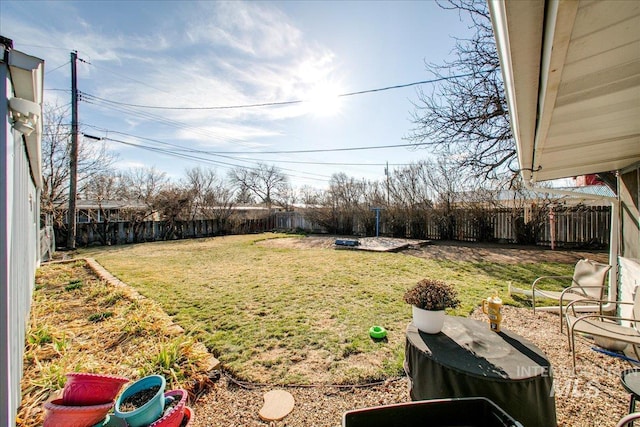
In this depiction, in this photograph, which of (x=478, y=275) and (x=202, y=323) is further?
(x=478, y=275)

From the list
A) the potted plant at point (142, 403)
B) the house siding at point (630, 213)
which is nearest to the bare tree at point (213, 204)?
the potted plant at point (142, 403)

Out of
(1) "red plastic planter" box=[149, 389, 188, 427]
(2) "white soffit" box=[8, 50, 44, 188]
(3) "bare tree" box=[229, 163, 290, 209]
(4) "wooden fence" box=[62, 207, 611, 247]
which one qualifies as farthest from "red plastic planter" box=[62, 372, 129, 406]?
(3) "bare tree" box=[229, 163, 290, 209]

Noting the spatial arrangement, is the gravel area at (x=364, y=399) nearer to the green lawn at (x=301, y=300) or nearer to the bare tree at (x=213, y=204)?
the green lawn at (x=301, y=300)

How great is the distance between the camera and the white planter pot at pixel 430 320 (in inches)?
78.4

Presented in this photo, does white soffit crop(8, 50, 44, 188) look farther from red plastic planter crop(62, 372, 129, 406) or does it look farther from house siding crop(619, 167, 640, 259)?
house siding crop(619, 167, 640, 259)

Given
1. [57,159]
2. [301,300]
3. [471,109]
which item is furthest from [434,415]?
[57,159]

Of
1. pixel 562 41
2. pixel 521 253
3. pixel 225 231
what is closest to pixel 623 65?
pixel 562 41

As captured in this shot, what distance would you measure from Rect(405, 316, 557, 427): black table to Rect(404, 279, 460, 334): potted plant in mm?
66

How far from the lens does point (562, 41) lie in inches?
31.8

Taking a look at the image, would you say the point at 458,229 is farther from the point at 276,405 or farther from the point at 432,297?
the point at 276,405

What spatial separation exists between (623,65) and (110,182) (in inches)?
721

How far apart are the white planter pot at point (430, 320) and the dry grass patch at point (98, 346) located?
1810 mm

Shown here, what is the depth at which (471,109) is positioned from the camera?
6.73 m

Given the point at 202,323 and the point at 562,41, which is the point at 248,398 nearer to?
the point at 202,323
